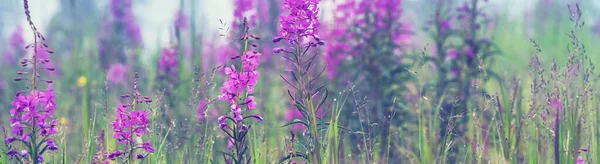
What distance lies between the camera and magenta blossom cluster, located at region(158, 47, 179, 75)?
5.35 metres

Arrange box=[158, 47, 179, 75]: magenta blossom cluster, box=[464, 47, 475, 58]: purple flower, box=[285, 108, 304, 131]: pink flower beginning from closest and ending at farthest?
box=[464, 47, 475, 58]: purple flower, box=[285, 108, 304, 131]: pink flower, box=[158, 47, 179, 75]: magenta blossom cluster

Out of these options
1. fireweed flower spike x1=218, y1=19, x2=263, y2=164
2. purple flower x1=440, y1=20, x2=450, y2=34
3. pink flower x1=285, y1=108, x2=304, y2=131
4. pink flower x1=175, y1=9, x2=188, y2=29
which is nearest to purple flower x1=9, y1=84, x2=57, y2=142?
fireweed flower spike x1=218, y1=19, x2=263, y2=164

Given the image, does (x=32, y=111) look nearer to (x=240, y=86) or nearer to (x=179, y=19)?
(x=240, y=86)

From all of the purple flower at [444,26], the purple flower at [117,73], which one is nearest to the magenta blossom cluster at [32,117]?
the purple flower at [444,26]

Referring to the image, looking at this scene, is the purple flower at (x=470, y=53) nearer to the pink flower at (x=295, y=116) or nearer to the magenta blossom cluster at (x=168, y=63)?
the pink flower at (x=295, y=116)

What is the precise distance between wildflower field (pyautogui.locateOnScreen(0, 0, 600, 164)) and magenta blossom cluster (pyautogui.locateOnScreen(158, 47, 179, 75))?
11 mm

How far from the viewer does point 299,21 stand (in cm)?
272

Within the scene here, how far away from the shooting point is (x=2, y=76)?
8.36 meters

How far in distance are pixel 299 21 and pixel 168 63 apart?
9.31 ft

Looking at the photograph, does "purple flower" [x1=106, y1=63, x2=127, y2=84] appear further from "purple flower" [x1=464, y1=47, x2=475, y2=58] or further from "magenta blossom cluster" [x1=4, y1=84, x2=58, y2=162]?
"magenta blossom cluster" [x1=4, y1=84, x2=58, y2=162]

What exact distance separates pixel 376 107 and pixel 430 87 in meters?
0.37

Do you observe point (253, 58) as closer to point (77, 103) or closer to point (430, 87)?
point (430, 87)

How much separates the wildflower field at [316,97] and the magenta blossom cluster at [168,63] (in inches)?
0.4

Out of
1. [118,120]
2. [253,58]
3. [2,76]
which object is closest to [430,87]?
[253,58]
